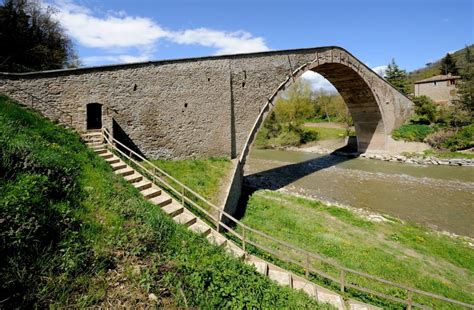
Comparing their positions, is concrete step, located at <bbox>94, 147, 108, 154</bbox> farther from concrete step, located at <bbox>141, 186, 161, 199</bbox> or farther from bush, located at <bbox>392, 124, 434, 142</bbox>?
bush, located at <bbox>392, 124, 434, 142</bbox>

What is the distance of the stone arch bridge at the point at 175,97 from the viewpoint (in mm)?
10453

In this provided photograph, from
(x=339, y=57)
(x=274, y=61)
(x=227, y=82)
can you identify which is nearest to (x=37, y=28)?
(x=227, y=82)

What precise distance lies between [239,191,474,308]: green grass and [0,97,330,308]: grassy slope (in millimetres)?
3594

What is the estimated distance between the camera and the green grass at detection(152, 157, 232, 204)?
400 inches

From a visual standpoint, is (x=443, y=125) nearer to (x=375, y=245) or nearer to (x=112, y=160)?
(x=375, y=245)

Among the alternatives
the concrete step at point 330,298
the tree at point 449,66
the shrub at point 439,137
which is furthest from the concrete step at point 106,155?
the tree at point 449,66

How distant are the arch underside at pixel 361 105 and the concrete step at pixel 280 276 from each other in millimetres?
20107

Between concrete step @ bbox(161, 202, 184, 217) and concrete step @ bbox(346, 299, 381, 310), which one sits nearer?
concrete step @ bbox(346, 299, 381, 310)

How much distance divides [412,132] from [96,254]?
99.5ft

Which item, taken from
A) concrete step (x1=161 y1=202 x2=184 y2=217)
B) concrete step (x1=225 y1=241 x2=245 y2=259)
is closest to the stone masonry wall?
concrete step (x1=161 y1=202 x2=184 y2=217)

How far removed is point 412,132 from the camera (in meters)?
26.7

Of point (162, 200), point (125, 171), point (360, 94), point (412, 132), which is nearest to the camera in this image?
point (162, 200)

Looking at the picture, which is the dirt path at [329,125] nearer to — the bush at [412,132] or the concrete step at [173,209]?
the bush at [412,132]

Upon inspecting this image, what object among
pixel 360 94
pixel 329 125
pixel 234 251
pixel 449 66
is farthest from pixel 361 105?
pixel 449 66
